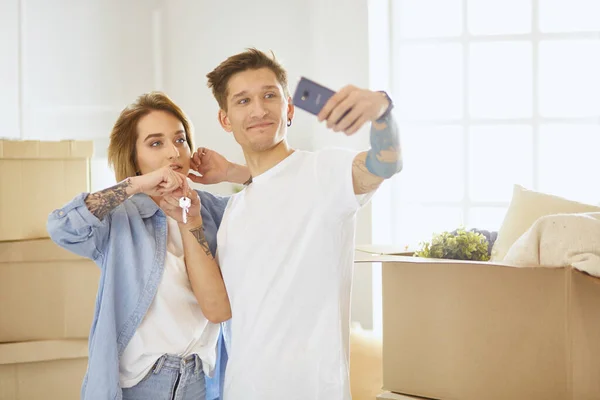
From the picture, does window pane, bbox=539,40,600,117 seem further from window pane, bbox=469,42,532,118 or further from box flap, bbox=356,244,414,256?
box flap, bbox=356,244,414,256

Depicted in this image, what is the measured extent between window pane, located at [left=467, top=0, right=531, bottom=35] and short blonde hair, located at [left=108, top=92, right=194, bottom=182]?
2.36 metres

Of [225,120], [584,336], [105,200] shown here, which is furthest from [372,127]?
[584,336]

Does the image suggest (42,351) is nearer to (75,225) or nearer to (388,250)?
(75,225)

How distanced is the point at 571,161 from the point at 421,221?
0.78m

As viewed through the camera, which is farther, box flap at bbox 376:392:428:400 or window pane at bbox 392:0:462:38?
window pane at bbox 392:0:462:38

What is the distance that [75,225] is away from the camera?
1.44 meters

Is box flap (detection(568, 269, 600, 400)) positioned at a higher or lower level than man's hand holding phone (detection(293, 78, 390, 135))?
lower

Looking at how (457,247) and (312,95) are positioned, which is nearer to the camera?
(312,95)

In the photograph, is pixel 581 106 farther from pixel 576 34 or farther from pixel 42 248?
pixel 42 248

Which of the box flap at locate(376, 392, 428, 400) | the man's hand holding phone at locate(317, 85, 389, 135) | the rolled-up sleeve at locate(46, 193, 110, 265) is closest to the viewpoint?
the man's hand holding phone at locate(317, 85, 389, 135)

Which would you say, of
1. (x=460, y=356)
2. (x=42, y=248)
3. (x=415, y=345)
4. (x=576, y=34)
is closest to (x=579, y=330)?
(x=460, y=356)

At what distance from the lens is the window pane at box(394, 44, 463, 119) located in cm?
365

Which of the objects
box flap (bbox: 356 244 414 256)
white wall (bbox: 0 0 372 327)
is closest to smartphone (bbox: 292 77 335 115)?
box flap (bbox: 356 244 414 256)

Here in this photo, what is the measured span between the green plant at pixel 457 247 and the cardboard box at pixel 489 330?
6.4 inches
